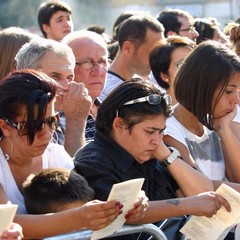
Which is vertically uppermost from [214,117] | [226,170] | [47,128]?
[47,128]

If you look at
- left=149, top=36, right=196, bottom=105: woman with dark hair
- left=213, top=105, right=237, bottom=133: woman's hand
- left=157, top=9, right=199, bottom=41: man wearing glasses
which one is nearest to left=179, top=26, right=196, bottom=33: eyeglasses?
left=157, top=9, right=199, bottom=41: man wearing glasses

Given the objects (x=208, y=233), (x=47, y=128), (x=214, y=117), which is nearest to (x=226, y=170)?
(x=214, y=117)

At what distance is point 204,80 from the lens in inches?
199

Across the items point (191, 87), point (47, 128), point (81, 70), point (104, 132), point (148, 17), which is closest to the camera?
point (47, 128)

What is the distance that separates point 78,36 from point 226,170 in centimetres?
165

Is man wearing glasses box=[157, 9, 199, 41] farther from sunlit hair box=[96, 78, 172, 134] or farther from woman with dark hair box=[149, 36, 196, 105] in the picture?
sunlit hair box=[96, 78, 172, 134]

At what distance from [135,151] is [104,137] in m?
0.18

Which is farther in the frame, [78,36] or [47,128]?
[78,36]

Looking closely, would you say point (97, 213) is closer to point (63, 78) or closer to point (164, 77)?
point (63, 78)

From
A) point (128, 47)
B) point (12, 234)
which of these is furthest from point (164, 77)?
point (12, 234)

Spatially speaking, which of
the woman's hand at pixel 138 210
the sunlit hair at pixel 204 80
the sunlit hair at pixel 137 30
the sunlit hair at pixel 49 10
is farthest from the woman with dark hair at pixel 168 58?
the sunlit hair at pixel 49 10

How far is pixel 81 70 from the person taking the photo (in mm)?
5980

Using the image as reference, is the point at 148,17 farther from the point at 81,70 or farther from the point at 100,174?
the point at 100,174

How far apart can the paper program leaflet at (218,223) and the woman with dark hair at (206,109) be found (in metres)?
0.64
